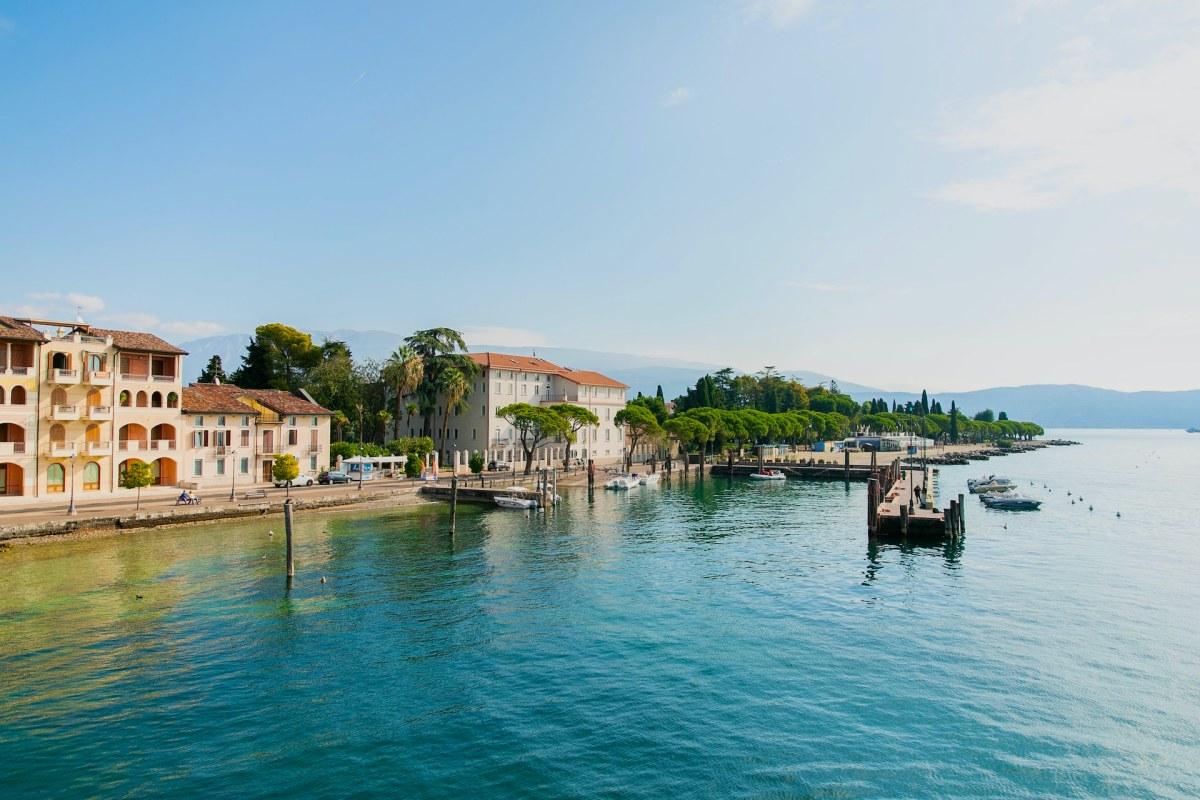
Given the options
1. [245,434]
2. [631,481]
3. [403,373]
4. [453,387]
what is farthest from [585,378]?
[245,434]

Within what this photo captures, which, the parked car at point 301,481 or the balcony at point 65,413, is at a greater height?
the balcony at point 65,413

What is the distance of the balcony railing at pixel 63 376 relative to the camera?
49.3 m

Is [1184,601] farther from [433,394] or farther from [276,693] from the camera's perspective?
[433,394]

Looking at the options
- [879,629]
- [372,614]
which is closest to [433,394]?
[372,614]

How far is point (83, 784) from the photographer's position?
15984 millimetres

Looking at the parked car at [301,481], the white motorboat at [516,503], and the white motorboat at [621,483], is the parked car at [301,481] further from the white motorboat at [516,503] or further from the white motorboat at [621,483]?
the white motorboat at [621,483]

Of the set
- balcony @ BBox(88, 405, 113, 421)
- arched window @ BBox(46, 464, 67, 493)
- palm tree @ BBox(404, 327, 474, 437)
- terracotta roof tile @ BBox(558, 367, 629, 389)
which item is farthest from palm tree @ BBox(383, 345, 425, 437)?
arched window @ BBox(46, 464, 67, 493)

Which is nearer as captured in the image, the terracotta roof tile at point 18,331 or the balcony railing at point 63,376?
the terracotta roof tile at point 18,331

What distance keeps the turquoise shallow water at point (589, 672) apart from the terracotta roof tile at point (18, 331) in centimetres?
1631

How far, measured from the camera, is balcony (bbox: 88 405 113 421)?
5141cm

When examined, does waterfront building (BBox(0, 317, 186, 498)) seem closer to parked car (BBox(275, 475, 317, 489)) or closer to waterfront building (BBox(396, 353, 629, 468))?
parked car (BBox(275, 475, 317, 489))

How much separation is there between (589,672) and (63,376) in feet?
152

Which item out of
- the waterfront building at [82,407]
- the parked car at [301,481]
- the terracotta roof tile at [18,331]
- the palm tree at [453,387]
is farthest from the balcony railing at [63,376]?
the palm tree at [453,387]

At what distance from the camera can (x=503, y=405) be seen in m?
92.7
